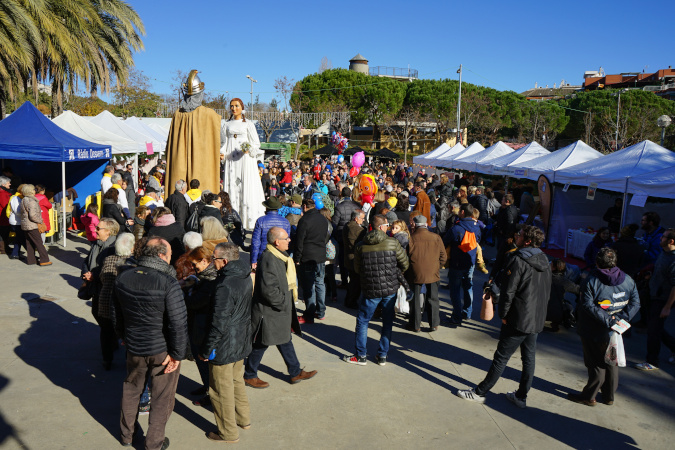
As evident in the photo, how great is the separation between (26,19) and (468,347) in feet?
52.0

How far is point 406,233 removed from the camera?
6574 mm

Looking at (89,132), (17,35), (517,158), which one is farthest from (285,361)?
(17,35)

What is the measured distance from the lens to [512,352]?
15.3 ft

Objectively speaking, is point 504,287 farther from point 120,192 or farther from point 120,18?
point 120,18

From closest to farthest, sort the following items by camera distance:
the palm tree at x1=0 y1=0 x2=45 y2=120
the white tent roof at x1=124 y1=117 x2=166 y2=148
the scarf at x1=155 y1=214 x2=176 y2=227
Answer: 1. the scarf at x1=155 y1=214 x2=176 y2=227
2. the palm tree at x1=0 y1=0 x2=45 y2=120
3. the white tent roof at x1=124 y1=117 x2=166 y2=148

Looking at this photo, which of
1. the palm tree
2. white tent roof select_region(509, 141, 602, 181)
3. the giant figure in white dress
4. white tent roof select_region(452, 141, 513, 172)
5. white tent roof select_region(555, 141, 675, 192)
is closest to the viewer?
white tent roof select_region(555, 141, 675, 192)

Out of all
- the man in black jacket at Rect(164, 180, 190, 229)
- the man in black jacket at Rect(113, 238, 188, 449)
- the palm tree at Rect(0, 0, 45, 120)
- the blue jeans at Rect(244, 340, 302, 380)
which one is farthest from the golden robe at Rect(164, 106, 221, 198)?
the palm tree at Rect(0, 0, 45, 120)

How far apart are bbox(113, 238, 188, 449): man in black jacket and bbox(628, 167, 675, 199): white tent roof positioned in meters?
8.32

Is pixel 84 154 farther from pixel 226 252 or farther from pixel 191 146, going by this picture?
pixel 226 252

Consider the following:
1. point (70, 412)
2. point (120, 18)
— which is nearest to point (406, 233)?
point (70, 412)

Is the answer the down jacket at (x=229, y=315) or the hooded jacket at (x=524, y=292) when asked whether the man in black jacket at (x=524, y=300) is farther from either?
the down jacket at (x=229, y=315)

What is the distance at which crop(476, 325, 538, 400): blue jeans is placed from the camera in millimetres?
4602

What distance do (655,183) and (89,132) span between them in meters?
13.0

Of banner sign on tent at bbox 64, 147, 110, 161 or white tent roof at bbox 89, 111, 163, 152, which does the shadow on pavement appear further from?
A: white tent roof at bbox 89, 111, 163, 152
